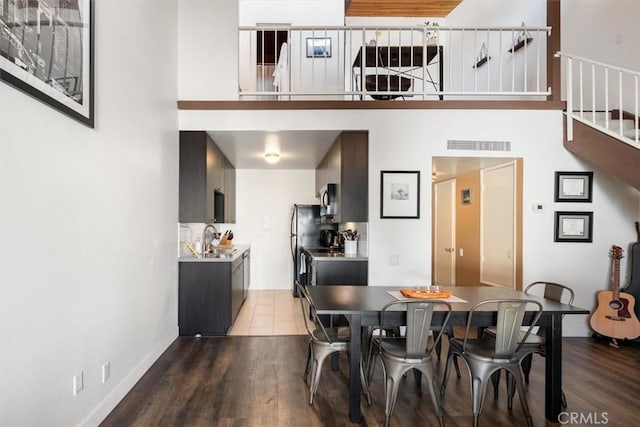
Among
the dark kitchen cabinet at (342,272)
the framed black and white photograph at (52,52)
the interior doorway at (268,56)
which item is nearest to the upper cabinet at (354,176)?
the dark kitchen cabinet at (342,272)

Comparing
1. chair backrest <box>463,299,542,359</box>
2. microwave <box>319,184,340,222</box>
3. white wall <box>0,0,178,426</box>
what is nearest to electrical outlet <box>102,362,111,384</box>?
white wall <box>0,0,178,426</box>

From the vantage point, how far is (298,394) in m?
2.80

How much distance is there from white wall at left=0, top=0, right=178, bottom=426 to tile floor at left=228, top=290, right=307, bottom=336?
40.2 inches

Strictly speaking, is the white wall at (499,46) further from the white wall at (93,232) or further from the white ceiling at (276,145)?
the white wall at (93,232)

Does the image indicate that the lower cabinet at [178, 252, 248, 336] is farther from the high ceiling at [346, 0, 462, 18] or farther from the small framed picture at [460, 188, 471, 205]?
the high ceiling at [346, 0, 462, 18]

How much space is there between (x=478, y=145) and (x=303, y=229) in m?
3.29

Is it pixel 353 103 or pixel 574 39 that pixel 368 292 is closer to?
pixel 353 103

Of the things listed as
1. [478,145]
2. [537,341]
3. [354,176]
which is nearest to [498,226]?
[478,145]

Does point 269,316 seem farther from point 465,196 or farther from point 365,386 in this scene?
point 465,196

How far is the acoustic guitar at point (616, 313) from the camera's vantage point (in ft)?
12.4

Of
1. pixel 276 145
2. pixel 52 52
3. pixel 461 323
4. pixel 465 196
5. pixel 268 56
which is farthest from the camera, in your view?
pixel 268 56

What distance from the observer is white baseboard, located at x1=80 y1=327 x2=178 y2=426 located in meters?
2.30

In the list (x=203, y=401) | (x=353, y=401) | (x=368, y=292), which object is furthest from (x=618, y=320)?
(x=203, y=401)

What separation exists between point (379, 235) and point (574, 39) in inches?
144
